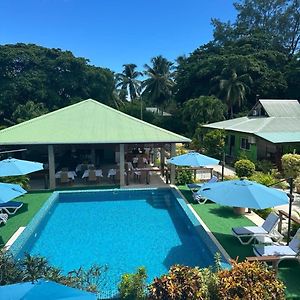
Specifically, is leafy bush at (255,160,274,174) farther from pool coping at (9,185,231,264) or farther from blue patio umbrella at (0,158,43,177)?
blue patio umbrella at (0,158,43,177)

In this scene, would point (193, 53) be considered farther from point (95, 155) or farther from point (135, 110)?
point (95, 155)

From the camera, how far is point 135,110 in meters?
48.6

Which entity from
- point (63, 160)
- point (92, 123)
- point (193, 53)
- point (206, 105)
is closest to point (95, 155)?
point (63, 160)

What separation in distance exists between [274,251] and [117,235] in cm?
598

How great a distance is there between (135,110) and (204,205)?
34.7 m

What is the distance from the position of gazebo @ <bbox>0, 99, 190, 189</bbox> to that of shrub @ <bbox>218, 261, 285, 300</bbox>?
12.5 meters

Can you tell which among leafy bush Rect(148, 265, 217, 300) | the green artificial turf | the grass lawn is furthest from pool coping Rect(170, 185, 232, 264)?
the green artificial turf

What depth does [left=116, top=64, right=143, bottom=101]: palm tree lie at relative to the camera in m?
62.2

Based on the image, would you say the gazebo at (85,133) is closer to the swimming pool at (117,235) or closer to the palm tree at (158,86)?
the swimming pool at (117,235)

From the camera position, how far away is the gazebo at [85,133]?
18516mm

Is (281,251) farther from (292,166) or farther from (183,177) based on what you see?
(292,166)

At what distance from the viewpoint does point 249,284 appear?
643 cm

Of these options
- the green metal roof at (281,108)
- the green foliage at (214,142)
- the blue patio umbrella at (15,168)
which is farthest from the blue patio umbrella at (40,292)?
the green metal roof at (281,108)

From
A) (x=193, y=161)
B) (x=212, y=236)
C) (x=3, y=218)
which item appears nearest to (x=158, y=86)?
(x=193, y=161)
